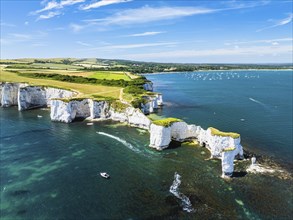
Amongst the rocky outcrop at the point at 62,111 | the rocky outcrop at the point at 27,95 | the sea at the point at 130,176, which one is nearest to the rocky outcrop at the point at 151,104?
the sea at the point at 130,176

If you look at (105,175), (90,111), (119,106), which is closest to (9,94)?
(90,111)

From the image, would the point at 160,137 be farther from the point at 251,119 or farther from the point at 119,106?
the point at 251,119

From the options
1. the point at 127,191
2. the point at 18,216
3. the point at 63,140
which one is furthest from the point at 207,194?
the point at 63,140

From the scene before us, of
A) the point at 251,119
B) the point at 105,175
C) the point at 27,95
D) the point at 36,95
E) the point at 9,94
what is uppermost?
the point at 27,95

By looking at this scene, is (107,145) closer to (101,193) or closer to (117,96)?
(101,193)

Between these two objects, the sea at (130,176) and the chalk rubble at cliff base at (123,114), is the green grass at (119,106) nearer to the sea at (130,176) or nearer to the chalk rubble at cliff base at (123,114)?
the chalk rubble at cliff base at (123,114)

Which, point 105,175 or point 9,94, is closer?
point 105,175
